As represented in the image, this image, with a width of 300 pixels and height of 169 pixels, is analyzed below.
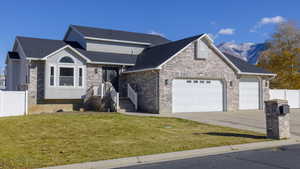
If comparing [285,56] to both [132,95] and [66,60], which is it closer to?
[132,95]

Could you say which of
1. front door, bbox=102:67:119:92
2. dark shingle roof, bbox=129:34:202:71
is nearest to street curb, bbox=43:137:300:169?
dark shingle roof, bbox=129:34:202:71

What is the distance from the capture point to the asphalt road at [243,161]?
22.7 ft

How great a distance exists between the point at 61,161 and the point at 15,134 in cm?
475

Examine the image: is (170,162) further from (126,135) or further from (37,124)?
(37,124)

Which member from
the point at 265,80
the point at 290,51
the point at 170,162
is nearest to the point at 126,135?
the point at 170,162

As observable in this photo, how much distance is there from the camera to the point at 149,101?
2047 centimetres

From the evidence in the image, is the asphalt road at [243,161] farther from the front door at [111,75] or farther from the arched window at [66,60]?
the front door at [111,75]

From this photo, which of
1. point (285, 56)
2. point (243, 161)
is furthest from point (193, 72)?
point (285, 56)

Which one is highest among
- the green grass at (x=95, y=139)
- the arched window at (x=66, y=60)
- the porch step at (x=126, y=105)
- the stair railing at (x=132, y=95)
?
the arched window at (x=66, y=60)

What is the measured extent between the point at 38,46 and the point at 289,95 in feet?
74.7

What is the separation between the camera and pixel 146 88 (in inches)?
821

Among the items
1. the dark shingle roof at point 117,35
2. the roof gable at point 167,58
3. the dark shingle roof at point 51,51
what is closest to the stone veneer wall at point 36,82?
the dark shingle roof at point 51,51

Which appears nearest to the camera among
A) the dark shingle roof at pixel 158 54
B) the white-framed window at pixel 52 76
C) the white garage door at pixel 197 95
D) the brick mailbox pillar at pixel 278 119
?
the brick mailbox pillar at pixel 278 119

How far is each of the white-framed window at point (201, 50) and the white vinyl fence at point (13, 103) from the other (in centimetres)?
1175
